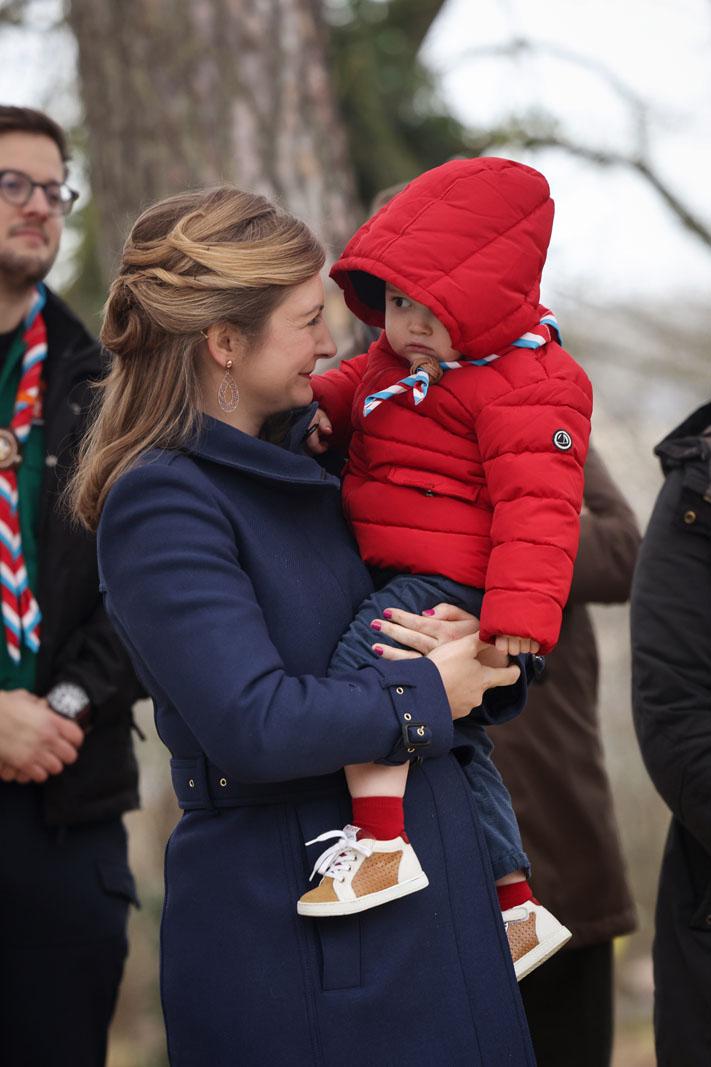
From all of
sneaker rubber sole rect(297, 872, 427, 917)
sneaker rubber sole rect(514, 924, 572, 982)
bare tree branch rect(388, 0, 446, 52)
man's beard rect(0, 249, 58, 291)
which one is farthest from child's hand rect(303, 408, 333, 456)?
bare tree branch rect(388, 0, 446, 52)

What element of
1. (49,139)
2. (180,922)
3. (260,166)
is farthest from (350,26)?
(180,922)

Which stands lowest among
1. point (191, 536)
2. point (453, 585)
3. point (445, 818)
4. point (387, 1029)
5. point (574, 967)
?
point (574, 967)

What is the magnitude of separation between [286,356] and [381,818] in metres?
0.72

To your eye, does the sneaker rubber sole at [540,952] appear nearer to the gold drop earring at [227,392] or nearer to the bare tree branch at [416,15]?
the gold drop earring at [227,392]

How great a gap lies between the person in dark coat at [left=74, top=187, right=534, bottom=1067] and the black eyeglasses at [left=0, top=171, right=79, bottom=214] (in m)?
1.33

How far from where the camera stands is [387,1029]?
1.96 metres

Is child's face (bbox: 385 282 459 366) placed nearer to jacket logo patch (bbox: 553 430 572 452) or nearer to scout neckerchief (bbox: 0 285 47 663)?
jacket logo patch (bbox: 553 430 572 452)

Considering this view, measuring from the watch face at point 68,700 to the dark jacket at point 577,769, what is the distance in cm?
94

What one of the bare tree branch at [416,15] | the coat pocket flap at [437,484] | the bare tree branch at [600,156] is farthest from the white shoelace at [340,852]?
the bare tree branch at [416,15]

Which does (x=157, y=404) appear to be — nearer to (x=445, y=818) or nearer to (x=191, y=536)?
(x=191, y=536)

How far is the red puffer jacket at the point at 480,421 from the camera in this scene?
2.02 m

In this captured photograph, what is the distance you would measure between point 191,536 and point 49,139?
1906 mm

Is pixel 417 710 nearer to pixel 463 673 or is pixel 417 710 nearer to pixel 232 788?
pixel 463 673

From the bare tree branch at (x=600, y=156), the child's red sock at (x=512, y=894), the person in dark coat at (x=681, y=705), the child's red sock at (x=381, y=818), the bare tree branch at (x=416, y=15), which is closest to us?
the child's red sock at (x=381, y=818)
